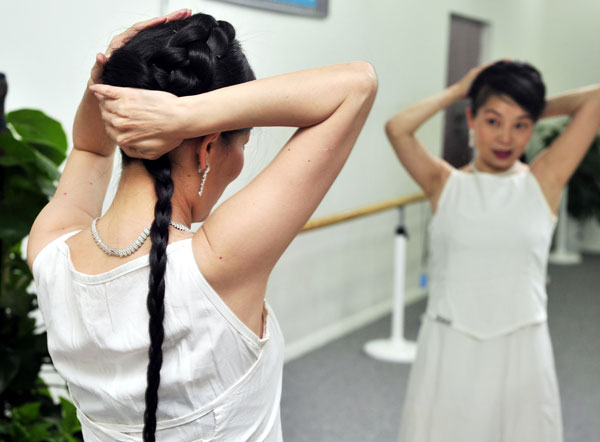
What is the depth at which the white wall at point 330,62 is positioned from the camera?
238 cm

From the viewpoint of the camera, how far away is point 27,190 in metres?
1.75

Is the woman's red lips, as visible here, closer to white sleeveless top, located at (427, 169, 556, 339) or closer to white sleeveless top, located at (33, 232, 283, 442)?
white sleeveless top, located at (427, 169, 556, 339)

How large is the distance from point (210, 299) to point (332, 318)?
3573mm

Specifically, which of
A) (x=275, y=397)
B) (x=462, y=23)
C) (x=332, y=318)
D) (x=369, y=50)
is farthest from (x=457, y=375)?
(x=462, y=23)

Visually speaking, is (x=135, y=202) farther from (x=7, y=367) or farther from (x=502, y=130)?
(x=502, y=130)

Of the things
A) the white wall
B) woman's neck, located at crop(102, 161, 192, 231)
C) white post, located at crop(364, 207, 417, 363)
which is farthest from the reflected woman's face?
white post, located at crop(364, 207, 417, 363)

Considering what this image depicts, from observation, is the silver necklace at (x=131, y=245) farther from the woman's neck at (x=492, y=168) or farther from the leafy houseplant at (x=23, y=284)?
the woman's neck at (x=492, y=168)

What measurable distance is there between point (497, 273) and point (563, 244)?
5.30 meters

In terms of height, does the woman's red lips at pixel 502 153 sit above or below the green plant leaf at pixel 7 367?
above

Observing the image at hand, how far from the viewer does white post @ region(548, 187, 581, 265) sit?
21.6 ft

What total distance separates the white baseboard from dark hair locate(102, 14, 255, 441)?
309 cm

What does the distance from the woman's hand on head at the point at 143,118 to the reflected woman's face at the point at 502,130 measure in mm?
1382

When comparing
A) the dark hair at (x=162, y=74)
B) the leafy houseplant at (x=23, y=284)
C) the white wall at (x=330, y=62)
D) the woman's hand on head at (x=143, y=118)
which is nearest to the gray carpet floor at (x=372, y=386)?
the white wall at (x=330, y=62)

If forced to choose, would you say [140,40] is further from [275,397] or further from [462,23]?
[462,23]
